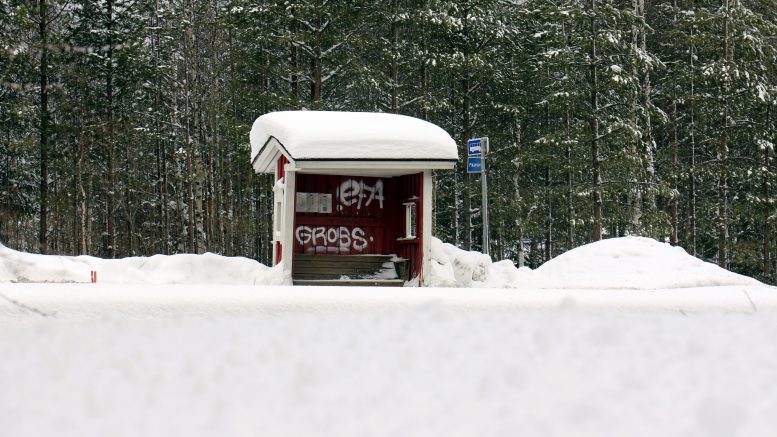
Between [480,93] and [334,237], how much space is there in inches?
570

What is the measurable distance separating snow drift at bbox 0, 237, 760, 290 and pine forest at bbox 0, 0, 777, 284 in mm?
5435

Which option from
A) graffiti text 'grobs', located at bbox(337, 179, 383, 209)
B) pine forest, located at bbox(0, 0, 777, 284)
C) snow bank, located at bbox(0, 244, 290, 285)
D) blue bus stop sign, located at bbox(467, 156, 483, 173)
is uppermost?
pine forest, located at bbox(0, 0, 777, 284)

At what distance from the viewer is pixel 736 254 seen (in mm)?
24141

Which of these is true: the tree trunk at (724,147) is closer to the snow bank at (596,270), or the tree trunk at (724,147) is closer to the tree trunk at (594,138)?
the tree trunk at (594,138)

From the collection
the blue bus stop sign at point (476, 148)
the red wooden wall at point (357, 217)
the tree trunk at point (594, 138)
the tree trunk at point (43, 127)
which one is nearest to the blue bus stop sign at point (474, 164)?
the blue bus stop sign at point (476, 148)

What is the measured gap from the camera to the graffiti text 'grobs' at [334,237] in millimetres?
14914

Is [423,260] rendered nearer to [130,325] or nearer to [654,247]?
[654,247]

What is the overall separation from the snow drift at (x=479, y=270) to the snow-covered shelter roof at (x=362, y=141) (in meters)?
2.21

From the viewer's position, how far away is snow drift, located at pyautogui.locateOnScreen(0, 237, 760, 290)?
1385cm

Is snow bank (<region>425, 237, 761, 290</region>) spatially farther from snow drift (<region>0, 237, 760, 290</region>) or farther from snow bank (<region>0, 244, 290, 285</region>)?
snow bank (<region>0, 244, 290, 285</region>)

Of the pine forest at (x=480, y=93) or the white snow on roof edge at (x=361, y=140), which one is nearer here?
the white snow on roof edge at (x=361, y=140)

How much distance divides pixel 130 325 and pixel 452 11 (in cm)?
2224

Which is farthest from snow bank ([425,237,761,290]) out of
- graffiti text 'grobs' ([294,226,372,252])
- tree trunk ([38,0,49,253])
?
tree trunk ([38,0,49,253])

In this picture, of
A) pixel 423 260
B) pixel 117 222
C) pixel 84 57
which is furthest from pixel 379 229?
pixel 117 222
